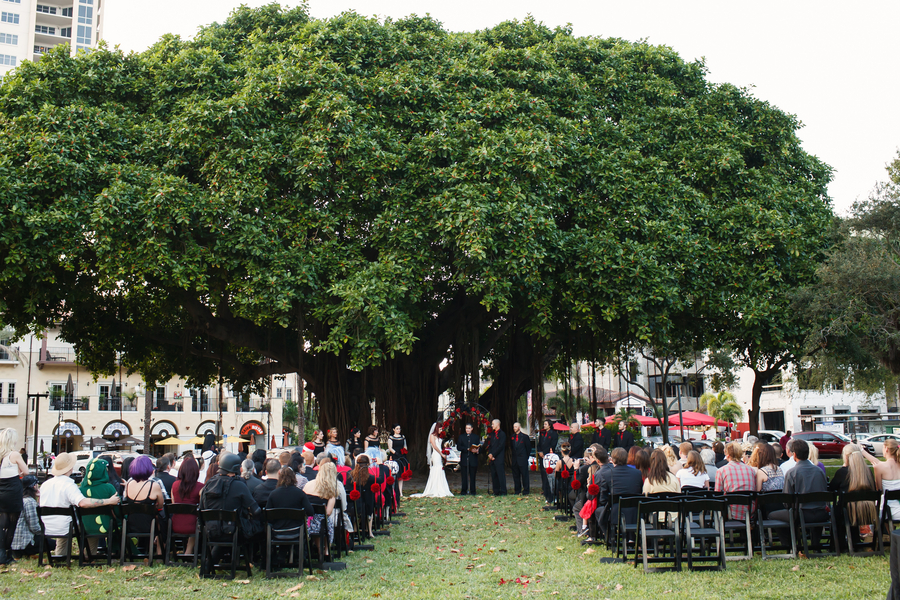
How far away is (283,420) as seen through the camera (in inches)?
2562

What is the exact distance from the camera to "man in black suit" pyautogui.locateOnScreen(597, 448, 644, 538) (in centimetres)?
879

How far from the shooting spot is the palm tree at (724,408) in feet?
178

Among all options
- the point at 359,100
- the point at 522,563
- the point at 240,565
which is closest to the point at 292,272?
the point at 359,100

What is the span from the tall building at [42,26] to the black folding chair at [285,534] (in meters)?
73.6

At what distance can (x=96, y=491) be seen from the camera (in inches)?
346

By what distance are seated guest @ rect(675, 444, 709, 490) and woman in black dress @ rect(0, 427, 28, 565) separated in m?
8.03

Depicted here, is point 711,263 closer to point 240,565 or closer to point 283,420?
point 240,565

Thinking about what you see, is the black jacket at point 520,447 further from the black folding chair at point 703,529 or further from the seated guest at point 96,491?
the seated guest at point 96,491

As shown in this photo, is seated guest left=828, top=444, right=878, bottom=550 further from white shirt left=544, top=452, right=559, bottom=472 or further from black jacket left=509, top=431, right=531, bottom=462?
black jacket left=509, top=431, right=531, bottom=462

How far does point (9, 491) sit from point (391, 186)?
32.8 ft

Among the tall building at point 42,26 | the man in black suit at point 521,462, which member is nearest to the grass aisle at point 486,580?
the man in black suit at point 521,462

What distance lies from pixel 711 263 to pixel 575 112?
4889 millimetres

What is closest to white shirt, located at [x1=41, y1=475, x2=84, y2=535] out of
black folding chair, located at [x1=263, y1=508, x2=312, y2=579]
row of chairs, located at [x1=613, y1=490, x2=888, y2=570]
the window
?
black folding chair, located at [x1=263, y1=508, x2=312, y2=579]

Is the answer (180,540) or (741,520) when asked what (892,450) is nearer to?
(741,520)
